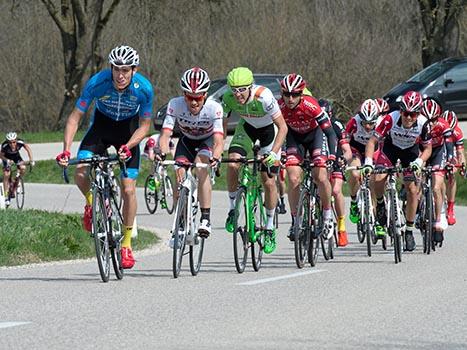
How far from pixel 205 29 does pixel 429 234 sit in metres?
39.4

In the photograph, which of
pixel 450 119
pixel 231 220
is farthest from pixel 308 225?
pixel 450 119

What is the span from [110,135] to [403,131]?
4555 millimetres

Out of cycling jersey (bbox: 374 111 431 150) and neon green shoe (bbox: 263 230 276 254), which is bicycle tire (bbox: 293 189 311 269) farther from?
cycling jersey (bbox: 374 111 431 150)

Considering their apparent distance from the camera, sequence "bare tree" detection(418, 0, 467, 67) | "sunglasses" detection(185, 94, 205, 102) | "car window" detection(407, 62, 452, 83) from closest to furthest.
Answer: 1. "sunglasses" detection(185, 94, 205, 102)
2. "car window" detection(407, 62, 452, 83)
3. "bare tree" detection(418, 0, 467, 67)

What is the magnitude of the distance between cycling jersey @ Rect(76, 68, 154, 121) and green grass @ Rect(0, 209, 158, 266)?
273cm

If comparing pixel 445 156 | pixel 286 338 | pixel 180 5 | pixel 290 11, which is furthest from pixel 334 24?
pixel 286 338

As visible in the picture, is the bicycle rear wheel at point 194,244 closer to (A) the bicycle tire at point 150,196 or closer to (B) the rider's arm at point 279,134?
(B) the rider's arm at point 279,134

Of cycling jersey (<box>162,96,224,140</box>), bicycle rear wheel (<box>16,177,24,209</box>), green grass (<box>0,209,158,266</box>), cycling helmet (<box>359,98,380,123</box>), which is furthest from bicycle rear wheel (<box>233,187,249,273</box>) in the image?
bicycle rear wheel (<box>16,177,24,209</box>)

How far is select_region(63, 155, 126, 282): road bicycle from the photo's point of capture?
1256cm

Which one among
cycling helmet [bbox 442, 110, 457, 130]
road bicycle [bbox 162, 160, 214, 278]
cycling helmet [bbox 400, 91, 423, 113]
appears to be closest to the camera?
road bicycle [bbox 162, 160, 214, 278]

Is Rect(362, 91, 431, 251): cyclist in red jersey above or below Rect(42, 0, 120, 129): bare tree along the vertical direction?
below

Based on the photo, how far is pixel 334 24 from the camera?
51.6 m

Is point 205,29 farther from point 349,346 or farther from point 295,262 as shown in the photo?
point 349,346

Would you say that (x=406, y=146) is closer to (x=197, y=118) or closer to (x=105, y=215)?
(x=197, y=118)
